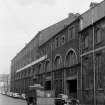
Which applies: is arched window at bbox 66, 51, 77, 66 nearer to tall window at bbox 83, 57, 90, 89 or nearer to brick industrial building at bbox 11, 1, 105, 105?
brick industrial building at bbox 11, 1, 105, 105

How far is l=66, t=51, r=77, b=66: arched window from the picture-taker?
4153cm

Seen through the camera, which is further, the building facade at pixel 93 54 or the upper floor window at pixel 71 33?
the upper floor window at pixel 71 33

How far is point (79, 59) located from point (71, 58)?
3634 mm

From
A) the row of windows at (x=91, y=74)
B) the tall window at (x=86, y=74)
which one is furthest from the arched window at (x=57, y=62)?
the row of windows at (x=91, y=74)

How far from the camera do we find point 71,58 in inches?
1687

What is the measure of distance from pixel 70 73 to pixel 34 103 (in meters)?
8.78

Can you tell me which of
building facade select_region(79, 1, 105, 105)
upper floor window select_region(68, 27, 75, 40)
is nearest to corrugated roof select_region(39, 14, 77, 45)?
upper floor window select_region(68, 27, 75, 40)

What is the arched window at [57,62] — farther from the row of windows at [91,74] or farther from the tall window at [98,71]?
the tall window at [98,71]

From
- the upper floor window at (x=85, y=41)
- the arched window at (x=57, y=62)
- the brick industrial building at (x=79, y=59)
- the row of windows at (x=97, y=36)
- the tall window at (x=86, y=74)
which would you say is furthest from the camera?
the arched window at (x=57, y=62)

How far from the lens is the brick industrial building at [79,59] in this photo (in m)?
33.8

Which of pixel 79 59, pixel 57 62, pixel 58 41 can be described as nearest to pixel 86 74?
pixel 79 59

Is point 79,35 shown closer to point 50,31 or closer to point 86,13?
point 86,13

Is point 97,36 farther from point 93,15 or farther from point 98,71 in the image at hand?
point 98,71

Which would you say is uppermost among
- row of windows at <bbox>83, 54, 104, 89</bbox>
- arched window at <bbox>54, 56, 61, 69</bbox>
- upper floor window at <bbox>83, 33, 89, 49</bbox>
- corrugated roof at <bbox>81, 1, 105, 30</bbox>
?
corrugated roof at <bbox>81, 1, 105, 30</bbox>
